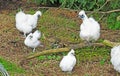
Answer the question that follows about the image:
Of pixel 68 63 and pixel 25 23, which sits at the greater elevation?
pixel 25 23

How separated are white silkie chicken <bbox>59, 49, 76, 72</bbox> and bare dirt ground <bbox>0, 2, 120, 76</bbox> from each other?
11cm

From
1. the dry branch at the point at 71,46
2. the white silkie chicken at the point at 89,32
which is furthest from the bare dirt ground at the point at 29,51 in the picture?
the white silkie chicken at the point at 89,32

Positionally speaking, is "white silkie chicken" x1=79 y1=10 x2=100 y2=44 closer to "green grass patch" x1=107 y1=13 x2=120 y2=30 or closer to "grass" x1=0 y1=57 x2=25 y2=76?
"green grass patch" x1=107 y1=13 x2=120 y2=30

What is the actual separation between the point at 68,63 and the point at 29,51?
137 cm

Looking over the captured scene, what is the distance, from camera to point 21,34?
9.24 meters

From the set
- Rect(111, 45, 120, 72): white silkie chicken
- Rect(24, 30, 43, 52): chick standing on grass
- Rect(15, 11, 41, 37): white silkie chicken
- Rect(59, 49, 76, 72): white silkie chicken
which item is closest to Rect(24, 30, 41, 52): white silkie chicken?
Rect(24, 30, 43, 52): chick standing on grass

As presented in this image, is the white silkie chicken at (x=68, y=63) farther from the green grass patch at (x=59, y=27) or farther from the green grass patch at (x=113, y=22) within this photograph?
the green grass patch at (x=113, y=22)

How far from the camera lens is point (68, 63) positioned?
23.7 ft

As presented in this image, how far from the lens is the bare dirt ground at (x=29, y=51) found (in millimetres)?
7359

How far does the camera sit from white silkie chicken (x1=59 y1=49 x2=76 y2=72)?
23.7ft

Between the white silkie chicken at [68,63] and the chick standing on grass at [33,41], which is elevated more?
the chick standing on grass at [33,41]

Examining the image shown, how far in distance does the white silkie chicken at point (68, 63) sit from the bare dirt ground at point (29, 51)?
0.35 ft

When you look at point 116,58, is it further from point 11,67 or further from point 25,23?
point 25,23

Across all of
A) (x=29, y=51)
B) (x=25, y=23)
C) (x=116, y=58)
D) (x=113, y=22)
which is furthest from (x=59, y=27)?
(x=116, y=58)
